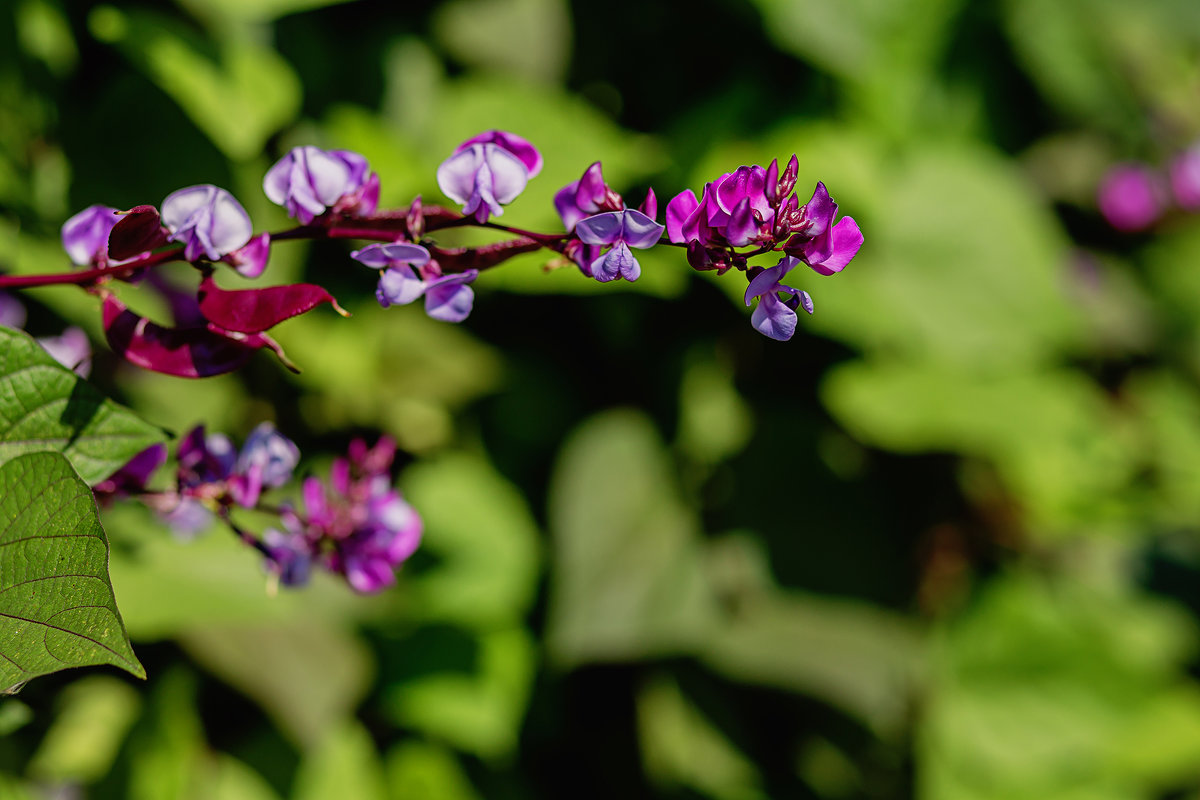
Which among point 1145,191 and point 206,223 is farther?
point 1145,191

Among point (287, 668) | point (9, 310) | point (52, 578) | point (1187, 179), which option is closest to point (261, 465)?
point (52, 578)

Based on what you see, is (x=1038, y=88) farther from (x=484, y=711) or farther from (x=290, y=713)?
(x=290, y=713)

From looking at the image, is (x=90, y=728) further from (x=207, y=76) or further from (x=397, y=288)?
(x=397, y=288)

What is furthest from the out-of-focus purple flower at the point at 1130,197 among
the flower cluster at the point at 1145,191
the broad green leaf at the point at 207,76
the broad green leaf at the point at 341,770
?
the broad green leaf at the point at 341,770

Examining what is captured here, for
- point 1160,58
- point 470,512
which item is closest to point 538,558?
point 470,512

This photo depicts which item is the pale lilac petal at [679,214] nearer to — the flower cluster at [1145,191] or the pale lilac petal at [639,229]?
the pale lilac petal at [639,229]

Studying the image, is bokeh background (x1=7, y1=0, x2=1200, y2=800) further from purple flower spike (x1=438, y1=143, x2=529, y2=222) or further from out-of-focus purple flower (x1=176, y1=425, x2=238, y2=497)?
purple flower spike (x1=438, y1=143, x2=529, y2=222)
